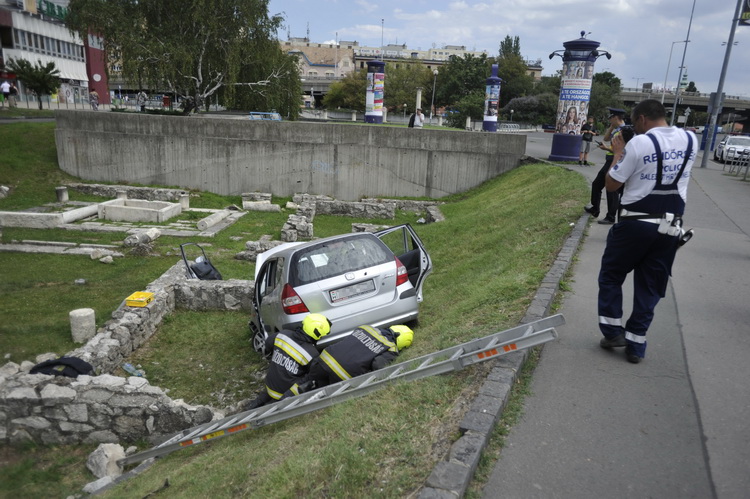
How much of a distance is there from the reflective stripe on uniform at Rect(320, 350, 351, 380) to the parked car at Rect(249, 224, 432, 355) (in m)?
1.21

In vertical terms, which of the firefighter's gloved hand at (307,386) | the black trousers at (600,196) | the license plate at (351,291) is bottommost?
the firefighter's gloved hand at (307,386)

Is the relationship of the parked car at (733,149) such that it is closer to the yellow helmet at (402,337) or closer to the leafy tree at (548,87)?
the yellow helmet at (402,337)

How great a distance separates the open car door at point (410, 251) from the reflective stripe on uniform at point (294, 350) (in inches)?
86.9

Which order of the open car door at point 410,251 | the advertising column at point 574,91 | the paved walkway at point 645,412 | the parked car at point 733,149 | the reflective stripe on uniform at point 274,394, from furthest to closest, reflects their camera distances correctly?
the parked car at point 733,149 → the advertising column at point 574,91 → the open car door at point 410,251 → the reflective stripe on uniform at point 274,394 → the paved walkway at point 645,412

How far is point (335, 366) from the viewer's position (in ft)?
15.8

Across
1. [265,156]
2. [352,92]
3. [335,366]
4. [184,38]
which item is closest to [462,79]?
[352,92]

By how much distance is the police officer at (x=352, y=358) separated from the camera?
4.81 metres

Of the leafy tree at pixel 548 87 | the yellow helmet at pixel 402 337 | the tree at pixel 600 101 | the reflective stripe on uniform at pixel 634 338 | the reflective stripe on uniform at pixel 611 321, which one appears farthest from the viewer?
the leafy tree at pixel 548 87

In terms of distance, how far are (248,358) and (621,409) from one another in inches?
208

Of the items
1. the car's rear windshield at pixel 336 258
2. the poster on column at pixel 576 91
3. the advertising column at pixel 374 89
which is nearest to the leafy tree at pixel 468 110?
the advertising column at pixel 374 89

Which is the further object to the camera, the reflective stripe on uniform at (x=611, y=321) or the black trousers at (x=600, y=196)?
the black trousers at (x=600, y=196)

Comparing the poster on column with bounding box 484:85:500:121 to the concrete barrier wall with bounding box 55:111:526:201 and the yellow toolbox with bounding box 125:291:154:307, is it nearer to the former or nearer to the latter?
the concrete barrier wall with bounding box 55:111:526:201

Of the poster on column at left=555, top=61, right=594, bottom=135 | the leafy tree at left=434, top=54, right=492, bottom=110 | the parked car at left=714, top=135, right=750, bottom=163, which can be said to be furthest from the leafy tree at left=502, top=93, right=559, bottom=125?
the poster on column at left=555, top=61, right=594, bottom=135

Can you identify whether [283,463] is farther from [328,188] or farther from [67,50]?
[67,50]
